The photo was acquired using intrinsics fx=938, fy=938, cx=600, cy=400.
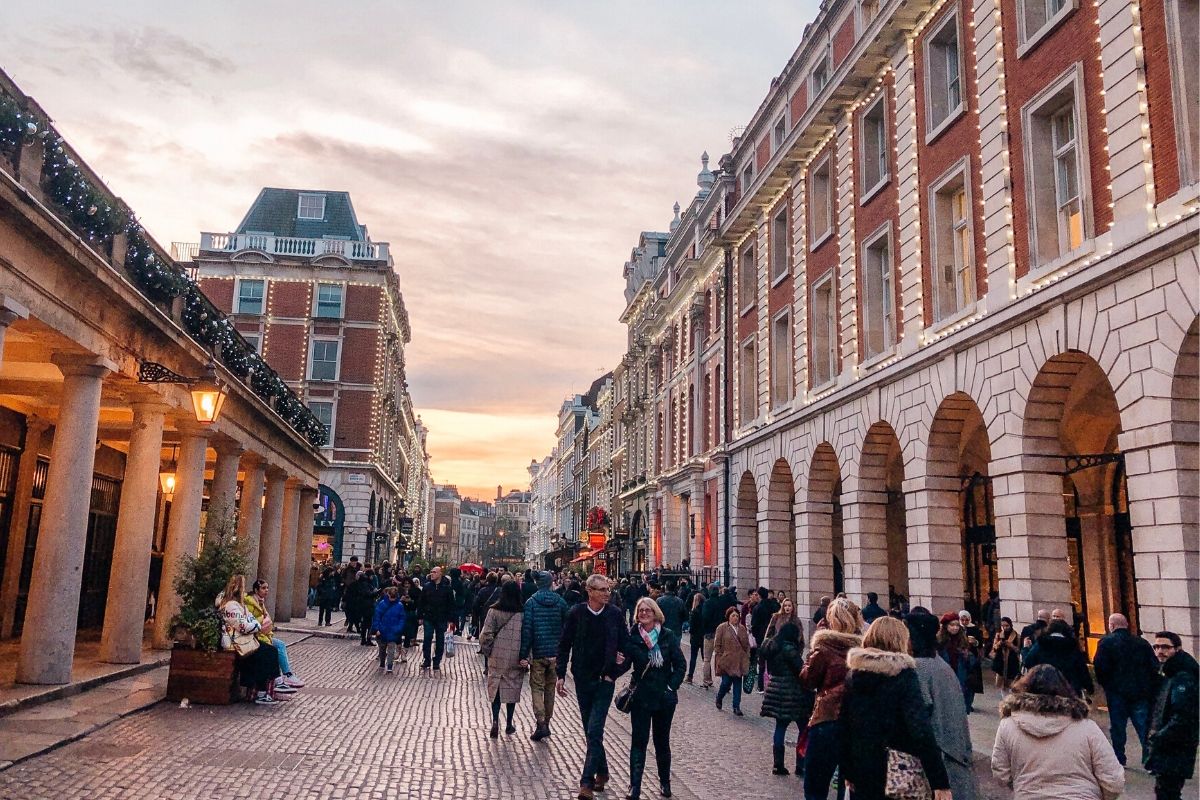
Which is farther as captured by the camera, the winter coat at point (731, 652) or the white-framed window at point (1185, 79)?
the winter coat at point (731, 652)

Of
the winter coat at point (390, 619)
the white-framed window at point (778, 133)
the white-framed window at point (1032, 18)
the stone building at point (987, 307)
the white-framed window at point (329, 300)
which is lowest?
the winter coat at point (390, 619)

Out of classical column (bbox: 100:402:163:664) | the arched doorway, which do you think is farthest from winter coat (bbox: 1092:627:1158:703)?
the arched doorway

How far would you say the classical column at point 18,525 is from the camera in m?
17.8

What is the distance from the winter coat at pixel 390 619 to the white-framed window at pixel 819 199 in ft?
46.5

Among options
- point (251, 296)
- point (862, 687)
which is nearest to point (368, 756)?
point (862, 687)

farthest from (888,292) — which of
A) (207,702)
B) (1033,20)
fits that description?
(207,702)

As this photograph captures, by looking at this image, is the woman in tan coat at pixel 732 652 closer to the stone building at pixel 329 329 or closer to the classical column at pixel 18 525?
the classical column at pixel 18 525

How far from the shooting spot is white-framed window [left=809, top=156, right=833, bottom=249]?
2480cm

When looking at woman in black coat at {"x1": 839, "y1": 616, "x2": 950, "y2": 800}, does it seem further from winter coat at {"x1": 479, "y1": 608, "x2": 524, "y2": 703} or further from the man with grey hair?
winter coat at {"x1": 479, "y1": 608, "x2": 524, "y2": 703}

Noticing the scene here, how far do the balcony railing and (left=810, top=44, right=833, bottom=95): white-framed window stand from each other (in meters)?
28.0

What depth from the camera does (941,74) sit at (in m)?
19.2

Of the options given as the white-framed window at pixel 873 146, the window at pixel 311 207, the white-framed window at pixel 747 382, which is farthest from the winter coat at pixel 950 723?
the window at pixel 311 207

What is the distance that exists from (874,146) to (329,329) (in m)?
32.4

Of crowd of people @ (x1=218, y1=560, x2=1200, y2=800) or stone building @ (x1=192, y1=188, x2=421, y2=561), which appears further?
stone building @ (x1=192, y1=188, x2=421, y2=561)
